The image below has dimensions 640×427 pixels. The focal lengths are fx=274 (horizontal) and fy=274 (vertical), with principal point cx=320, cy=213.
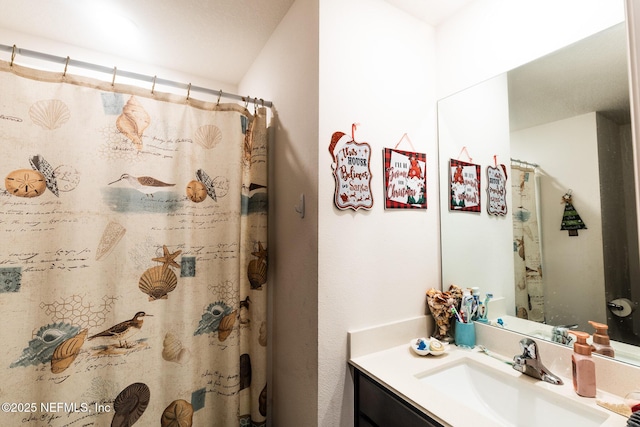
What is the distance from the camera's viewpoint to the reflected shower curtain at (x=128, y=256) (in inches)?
40.3

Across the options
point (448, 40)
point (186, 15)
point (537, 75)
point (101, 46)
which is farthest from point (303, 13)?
point (101, 46)

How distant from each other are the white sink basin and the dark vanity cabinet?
12cm

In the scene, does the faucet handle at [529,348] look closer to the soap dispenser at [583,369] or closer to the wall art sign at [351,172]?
the soap dispenser at [583,369]

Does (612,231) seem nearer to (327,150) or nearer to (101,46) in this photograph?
(327,150)

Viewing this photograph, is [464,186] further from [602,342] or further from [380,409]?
[380,409]

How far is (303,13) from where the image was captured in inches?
46.7

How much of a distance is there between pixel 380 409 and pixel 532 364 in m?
0.54

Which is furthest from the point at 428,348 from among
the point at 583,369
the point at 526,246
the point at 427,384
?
the point at 526,246

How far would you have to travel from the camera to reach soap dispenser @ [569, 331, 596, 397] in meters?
0.81

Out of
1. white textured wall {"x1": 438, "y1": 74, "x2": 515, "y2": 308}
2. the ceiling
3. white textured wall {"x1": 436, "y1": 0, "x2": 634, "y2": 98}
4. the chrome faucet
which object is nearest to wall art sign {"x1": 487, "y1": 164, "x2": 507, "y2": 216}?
white textured wall {"x1": 438, "y1": 74, "x2": 515, "y2": 308}

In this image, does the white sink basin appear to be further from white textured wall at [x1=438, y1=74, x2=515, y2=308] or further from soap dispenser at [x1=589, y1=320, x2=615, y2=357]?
white textured wall at [x1=438, y1=74, x2=515, y2=308]

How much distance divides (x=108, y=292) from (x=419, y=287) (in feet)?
4.45

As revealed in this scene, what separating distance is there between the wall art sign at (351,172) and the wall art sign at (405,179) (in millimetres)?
106

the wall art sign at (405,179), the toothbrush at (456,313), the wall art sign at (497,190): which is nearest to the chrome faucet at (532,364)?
the toothbrush at (456,313)
